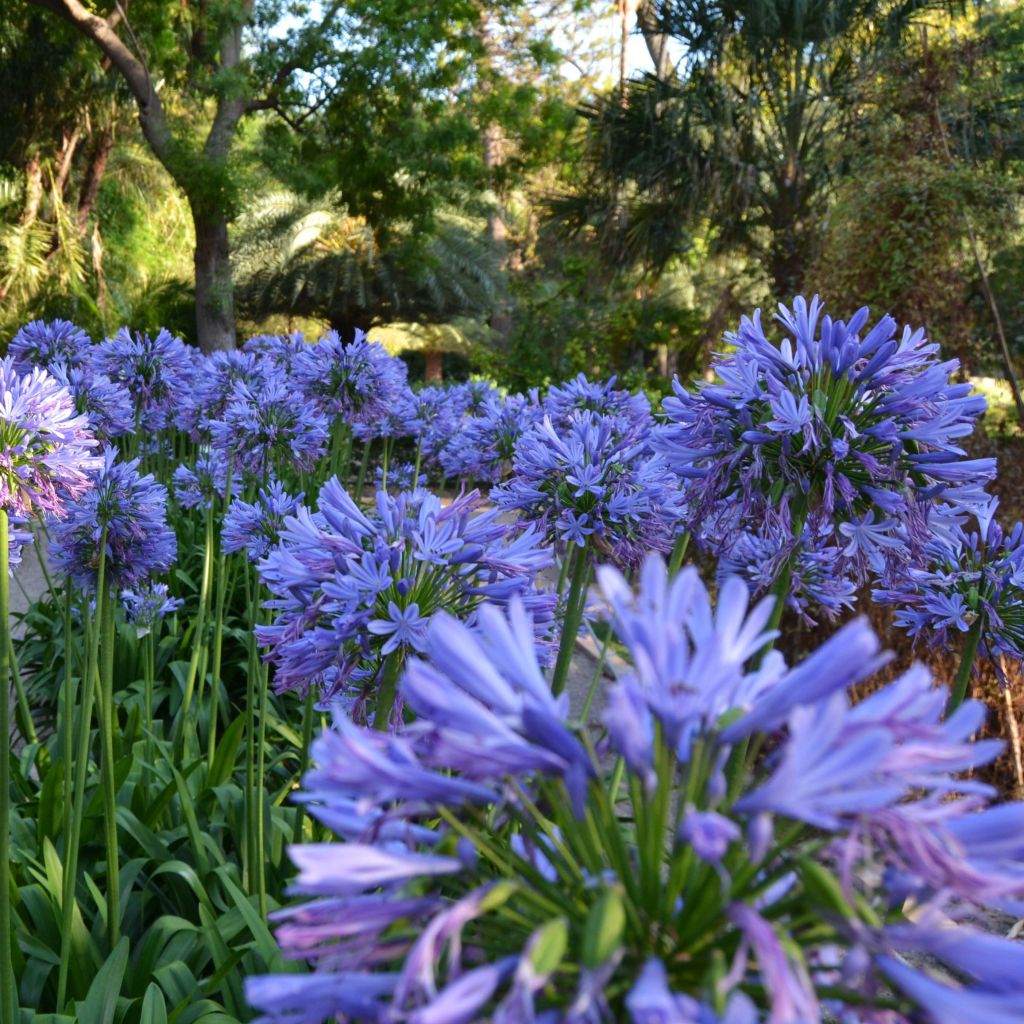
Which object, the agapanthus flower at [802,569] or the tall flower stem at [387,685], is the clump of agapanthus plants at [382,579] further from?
the agapanthus flower at [802,569]

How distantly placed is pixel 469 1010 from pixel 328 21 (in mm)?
18165

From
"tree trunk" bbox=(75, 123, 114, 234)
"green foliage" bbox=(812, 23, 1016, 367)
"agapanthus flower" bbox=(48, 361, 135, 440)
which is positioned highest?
"tree trunk" bbox=(75, 123, 114, 234)

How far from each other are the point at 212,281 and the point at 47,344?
11.3 meters

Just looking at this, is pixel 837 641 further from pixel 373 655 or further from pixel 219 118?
pixel 219 118

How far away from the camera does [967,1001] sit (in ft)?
1.77

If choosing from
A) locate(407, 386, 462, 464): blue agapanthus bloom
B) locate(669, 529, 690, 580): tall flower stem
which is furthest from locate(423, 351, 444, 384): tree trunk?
locate(669, 529, 690, 580): tall flower stem

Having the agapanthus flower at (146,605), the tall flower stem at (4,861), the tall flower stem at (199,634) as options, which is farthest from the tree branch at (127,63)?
the tall flower stem at (4,861)

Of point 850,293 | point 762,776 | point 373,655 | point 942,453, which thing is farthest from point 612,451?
point 850,293

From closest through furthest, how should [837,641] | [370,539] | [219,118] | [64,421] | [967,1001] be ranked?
[967,1001]
[837,641]
[370,539]
[64,421]
[219,118]

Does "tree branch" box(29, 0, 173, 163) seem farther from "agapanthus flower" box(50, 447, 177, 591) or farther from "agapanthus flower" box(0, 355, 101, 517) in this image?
"agapanthus flower" box(0, 355, 101, 517)

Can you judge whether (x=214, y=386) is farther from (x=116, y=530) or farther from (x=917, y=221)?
(x=917, y=221)

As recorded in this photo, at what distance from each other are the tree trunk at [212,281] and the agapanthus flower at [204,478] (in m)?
11.1

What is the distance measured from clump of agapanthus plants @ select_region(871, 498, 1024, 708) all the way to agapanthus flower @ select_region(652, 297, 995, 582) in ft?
0.46

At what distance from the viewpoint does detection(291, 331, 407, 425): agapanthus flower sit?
4.59m
